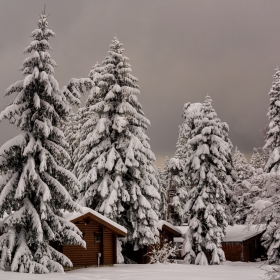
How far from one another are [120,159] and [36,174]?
13.0 meters

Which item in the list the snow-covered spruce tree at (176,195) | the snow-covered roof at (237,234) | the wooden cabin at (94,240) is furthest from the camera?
the snow-covered spruce tree at (176,195)

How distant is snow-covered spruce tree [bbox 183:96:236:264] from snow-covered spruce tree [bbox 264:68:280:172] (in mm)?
4006

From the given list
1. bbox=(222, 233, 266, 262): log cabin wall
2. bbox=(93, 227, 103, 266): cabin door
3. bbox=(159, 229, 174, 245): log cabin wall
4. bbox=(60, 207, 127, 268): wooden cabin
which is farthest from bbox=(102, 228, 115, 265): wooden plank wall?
bbox=(222, 233, 266, 262): log cabin wall

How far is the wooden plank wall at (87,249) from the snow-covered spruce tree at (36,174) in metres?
5.58

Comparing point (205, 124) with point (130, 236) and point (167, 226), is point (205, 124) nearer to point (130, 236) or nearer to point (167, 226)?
point (167, 226)

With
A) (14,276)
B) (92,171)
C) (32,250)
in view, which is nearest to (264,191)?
(14,276)

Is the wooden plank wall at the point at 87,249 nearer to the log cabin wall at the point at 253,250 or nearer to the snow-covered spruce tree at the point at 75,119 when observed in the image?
the snow-covered spruce tree at the point at 75,119

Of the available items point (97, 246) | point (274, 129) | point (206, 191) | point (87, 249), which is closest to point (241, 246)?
point (206, 191)

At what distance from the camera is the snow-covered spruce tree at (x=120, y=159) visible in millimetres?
34438

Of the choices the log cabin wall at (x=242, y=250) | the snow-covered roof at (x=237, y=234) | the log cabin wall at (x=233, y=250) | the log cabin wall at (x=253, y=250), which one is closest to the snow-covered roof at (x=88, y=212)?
the snow-covered roof at (x=237, y=234)

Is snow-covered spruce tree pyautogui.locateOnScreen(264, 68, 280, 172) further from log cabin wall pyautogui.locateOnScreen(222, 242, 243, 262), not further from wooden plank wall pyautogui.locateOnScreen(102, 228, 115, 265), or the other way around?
wooden plank wall pyautogui.locateOnScreen(102, 228, 115, 265)

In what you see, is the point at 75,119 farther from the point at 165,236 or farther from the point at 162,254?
the point at 162,254

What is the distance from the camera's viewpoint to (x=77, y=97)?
24906 millimetres

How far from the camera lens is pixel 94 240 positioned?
31.9 meters
